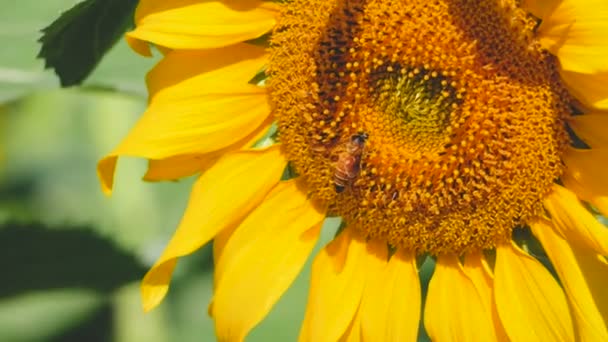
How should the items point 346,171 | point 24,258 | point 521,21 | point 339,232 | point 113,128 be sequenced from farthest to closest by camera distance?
point 113,128, point 24,258, point 339,232, point 346,171, point 521,21

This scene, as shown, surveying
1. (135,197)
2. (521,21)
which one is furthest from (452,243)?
(135,197)

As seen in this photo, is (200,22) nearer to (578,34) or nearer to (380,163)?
(380,163)

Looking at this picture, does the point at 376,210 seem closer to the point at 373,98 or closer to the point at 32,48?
the point at 373,98

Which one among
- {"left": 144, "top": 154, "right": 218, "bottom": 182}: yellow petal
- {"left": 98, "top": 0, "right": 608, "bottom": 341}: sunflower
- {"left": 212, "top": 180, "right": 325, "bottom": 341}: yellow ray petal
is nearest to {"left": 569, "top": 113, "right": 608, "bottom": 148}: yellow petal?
{"left": 98, "top": 0, "right": 608, "bottom": 341}: sunflower

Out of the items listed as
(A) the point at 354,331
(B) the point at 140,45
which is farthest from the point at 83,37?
(A) the point at 354,331

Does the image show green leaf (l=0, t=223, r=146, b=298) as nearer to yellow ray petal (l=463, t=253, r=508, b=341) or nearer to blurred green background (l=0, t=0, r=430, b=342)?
blurred green background (l=0, t=0, r=430, b=342)

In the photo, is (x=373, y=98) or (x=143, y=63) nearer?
(x=373, y=98)
